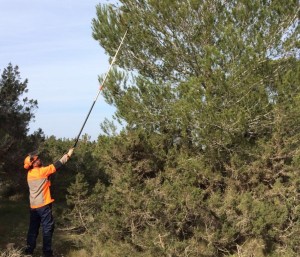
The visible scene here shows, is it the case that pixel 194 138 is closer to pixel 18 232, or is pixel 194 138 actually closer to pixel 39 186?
pixel 39 186

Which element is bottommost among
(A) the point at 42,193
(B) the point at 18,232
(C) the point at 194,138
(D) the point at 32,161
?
(B) the point at 18,232

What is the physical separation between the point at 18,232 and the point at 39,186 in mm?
3166

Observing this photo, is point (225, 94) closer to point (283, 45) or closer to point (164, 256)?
point (283, 45)

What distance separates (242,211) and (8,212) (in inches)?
239

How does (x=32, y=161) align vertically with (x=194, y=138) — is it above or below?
below

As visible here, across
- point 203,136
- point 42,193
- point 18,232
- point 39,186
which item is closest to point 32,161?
point 39,186

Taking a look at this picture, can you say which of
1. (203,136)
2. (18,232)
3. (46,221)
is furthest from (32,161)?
(203,136)

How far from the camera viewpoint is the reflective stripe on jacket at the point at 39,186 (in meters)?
6.99

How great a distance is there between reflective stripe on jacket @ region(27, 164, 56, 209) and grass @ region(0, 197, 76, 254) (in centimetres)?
86

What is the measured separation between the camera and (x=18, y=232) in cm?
960

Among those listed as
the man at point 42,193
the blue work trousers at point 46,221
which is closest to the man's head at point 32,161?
the man at point 42,193

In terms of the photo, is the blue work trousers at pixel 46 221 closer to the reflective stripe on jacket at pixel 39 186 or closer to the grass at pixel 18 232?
the reflective stripe on jacket at pixel 39 186

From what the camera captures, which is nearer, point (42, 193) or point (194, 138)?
point (42, 193)

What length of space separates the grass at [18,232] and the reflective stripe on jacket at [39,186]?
859mm
